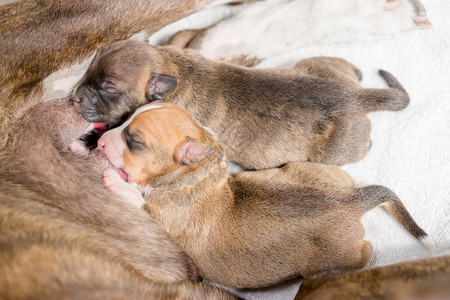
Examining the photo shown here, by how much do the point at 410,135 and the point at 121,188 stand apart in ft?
5.93

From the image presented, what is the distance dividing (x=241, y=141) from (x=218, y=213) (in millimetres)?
509

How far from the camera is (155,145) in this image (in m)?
2.42

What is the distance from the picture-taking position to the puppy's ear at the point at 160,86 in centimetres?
259

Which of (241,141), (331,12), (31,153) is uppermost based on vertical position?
(331,12)

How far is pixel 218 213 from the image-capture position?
246 centimetres

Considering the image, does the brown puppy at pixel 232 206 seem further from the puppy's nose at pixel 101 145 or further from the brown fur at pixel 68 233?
the brown fur at pixel 68 233

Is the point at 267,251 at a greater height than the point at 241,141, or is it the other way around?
the point at 241,141

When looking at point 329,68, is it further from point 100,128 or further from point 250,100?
point 100,128

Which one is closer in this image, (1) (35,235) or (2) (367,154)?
(1) (35,235)

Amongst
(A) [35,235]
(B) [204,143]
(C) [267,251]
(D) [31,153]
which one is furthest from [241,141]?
(A) [35,235]

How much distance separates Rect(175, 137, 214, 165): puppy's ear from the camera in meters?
2.32

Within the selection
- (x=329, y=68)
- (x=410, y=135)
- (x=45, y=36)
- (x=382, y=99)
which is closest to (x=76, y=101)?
(x=45, y=36)

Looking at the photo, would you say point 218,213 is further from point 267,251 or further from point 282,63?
point 282,63

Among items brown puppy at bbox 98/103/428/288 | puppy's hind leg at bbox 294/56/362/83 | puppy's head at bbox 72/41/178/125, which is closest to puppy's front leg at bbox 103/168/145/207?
brown puppy at bbox 98/103/428/288
